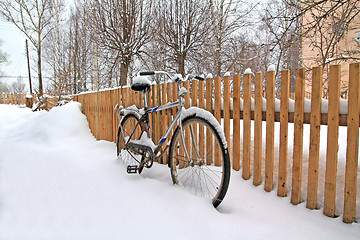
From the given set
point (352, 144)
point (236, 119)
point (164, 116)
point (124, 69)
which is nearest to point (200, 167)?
point (236, 119)

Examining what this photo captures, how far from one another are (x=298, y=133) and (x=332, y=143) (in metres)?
0.25

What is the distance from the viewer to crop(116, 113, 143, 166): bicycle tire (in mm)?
2804

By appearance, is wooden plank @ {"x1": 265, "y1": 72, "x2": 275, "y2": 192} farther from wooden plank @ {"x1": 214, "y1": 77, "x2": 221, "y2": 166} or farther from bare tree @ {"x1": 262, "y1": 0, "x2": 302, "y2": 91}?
bare tree @ {"x1": 262, "y1": 0, "x2": 302, "y2": 91}

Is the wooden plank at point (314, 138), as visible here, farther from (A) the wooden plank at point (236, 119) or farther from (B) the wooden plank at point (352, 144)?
(A) the wooden plank at point (236, 119)

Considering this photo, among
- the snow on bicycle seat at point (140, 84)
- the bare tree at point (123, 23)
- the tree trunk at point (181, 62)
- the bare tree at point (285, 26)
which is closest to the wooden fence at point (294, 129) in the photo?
the snow on bicycle seat at point (140, 84)

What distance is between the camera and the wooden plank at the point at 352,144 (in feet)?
4.89

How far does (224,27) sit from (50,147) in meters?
7.34

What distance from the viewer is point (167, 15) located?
23.3 feet

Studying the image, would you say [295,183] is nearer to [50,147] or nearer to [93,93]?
[50,147]

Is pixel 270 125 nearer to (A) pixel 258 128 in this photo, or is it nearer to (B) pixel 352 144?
(A) pixel 258 128

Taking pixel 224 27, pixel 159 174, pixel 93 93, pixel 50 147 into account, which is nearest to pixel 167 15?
pixel 224 27

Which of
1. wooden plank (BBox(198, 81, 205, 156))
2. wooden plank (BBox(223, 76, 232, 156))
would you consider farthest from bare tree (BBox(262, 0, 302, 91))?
wooden plank (BBox(198, 81, 205, 156))

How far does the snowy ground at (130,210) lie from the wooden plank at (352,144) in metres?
0.12

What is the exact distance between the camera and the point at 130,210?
1.74 m
